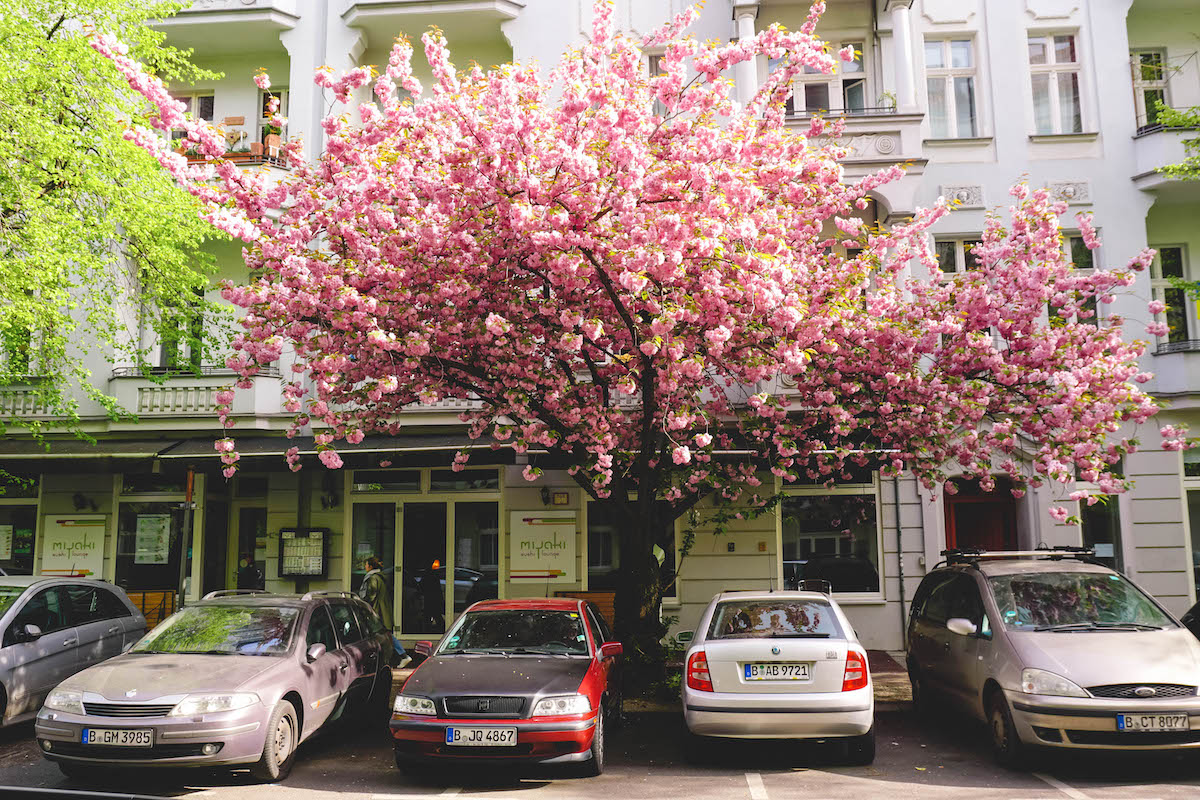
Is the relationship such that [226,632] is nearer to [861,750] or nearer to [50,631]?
[50,631]

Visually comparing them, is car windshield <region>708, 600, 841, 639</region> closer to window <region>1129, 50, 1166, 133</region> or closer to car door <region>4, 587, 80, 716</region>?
car door <region>4, 587, 80, 716</region>

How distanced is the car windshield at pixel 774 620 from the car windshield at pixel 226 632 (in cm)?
404

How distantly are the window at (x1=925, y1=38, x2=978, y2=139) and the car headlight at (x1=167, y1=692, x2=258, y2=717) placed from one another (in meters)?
14.7

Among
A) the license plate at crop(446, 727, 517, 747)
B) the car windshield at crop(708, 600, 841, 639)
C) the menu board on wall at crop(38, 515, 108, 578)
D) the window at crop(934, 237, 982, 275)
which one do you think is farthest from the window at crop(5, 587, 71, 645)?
the window at crop(934, 237, 982, 275)

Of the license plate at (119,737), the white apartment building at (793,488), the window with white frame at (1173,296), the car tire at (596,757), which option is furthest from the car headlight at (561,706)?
the window with white frame at (1173,296)

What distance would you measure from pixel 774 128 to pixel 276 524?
37.2 ft

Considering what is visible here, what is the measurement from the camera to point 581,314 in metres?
9.74

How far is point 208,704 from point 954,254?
13772 millimetres

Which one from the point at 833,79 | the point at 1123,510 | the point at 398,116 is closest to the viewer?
the point at 398,116

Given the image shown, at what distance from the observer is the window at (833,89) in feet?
53.9

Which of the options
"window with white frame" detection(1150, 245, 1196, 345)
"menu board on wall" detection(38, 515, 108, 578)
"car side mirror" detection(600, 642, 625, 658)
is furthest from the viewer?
"menu board on wall" detection(38, 515, 108, 578)

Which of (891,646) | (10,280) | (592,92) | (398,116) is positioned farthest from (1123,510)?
(10,280)

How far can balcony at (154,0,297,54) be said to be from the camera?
17156mm

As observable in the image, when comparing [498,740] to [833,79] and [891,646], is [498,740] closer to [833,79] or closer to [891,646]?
[891,646]
